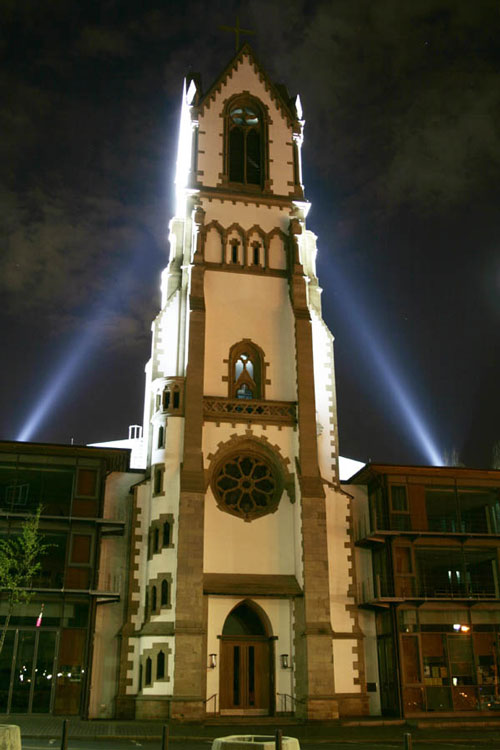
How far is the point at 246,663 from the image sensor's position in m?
31.9

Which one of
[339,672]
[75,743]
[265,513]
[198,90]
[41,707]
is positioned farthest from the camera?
[198,90]

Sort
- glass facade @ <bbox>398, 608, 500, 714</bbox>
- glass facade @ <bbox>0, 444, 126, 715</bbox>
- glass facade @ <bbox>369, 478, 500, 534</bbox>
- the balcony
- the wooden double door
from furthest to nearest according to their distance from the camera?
glass facade @ <bbox>369, 478, 500, 534</bbox>, the balcony, glass facade @ <bbox>398, 608, 500, 714</bbox>, the wooden double door, glass facade @ <bbox>0, 444, 126, 715</bbox>

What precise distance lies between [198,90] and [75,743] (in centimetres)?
3497

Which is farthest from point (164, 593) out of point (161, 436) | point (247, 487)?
point (161, 436)

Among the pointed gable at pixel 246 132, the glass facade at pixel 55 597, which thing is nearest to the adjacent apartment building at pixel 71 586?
the glass facade at pixel 55 597

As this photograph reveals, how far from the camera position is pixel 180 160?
46.8m

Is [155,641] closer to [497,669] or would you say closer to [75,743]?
[75,743]

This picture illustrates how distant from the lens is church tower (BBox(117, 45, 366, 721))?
30.8 metres

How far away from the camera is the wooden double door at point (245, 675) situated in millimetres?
31062

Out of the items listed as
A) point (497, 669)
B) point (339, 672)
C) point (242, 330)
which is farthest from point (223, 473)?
point (497, 669)

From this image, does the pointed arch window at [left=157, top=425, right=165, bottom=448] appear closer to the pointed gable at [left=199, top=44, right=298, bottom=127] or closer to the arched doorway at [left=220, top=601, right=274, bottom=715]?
the arched doorway at [left=220, top=601, right=274, bottom=715]

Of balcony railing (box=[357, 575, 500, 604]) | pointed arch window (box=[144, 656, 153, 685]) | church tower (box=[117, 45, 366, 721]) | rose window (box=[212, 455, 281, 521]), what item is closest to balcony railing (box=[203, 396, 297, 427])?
church tower (box=[117, 45, 366, 721])

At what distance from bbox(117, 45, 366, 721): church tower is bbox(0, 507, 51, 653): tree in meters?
4.37

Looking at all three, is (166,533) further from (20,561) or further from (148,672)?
(20,561)
